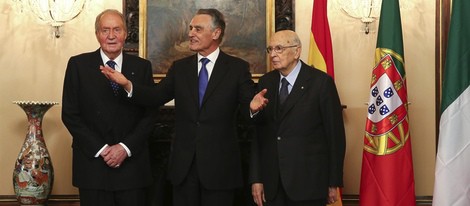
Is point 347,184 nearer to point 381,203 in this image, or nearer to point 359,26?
point 381,203

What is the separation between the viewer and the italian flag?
452 centimetres

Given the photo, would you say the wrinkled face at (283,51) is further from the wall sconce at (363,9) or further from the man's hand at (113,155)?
the wall sconce at (363,9)

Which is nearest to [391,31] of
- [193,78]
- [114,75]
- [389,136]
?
[389,136]

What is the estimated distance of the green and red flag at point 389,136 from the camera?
490 cm

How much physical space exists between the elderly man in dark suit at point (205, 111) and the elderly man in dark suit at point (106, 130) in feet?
0.52

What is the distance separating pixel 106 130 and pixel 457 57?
7.60ft

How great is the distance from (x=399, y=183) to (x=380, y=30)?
3.60ft

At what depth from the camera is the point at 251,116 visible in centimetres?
388

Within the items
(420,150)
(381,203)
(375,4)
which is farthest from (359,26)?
(381,203)

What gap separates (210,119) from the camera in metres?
4.09

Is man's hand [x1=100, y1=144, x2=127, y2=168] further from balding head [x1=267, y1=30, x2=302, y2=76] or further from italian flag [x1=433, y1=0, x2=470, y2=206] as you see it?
italian flag [x1=433, y1=0, x2=470, y2=206]

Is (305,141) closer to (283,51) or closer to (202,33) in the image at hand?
(283,51)

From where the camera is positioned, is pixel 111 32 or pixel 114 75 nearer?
pixel 114 75

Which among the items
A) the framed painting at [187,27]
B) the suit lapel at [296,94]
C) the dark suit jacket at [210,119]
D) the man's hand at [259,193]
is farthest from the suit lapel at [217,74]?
the framed painting at [187,27]
